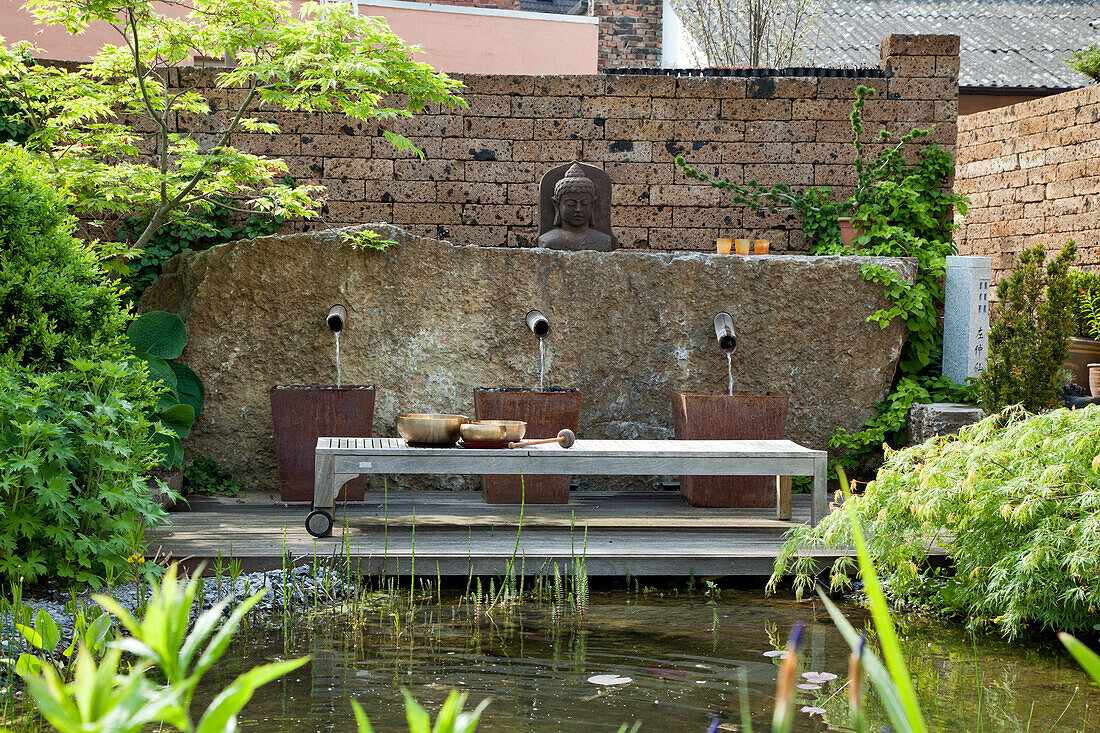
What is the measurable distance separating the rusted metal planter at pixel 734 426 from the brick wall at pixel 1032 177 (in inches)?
207

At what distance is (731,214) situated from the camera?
7.77 meters

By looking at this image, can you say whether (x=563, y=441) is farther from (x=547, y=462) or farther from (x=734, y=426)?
(x=734, y=426)

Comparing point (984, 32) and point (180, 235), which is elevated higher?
point (984, 32)

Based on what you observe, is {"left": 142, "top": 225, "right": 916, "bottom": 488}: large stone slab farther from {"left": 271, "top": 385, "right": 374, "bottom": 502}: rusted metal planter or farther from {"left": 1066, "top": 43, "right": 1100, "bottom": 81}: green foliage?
{"left": 1066, "top": 43, "right": 1100, "bottom": 81}: green foliage

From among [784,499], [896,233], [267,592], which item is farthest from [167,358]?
[896,233]

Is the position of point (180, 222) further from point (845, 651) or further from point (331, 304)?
point (845, 651)

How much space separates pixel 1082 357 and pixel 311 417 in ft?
21.1

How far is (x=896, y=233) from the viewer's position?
6961 millimetres

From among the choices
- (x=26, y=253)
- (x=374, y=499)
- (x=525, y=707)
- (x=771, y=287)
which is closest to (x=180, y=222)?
(x=374, y=499)

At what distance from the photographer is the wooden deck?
3918mm

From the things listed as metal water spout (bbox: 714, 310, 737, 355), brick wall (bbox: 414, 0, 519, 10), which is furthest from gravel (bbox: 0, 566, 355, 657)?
brick wall (bbox: 414, 0, 519, 10)

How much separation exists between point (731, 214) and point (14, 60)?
4.97 meters

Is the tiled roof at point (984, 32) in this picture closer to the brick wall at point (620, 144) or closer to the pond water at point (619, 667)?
the brick wall at point (620, 144)

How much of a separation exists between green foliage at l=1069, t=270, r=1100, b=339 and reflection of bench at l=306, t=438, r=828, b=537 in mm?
5248
